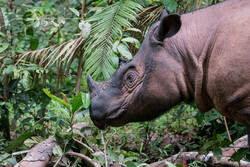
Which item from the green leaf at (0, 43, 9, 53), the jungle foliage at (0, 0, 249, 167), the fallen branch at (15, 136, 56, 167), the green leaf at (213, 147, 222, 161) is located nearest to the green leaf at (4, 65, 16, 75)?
the jungle foliage at (0, 0, 249, 167)

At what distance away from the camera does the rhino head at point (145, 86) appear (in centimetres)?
297

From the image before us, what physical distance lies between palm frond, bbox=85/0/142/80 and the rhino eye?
0.79 m

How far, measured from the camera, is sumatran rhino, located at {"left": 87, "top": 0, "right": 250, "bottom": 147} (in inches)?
105

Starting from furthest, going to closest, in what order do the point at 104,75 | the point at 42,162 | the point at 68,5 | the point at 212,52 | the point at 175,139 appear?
1. the point at 68,5
2. the point at 175,139
3. the point at 104,75
4. the point at 42,162
5. the point at 212,52

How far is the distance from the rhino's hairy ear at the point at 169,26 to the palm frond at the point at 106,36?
3.51 ft

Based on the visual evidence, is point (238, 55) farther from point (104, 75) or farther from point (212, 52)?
point (104, 75)

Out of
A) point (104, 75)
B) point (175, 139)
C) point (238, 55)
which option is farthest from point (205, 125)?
point (238, 55)

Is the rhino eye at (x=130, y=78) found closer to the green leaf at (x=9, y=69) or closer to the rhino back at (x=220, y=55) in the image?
the rhino back at (x=220, y=55)

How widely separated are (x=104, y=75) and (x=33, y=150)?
107 cm

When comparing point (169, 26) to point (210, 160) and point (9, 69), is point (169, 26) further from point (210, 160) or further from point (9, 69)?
point (9, 69)

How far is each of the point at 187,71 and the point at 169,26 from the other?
373 mm

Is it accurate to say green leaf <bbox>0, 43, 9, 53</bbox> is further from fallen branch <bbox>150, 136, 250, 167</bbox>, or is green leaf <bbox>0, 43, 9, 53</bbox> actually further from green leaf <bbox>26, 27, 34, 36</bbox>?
fallen branch <bbox>150, 136, 250, 167</bbox>

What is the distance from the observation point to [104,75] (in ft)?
13.0

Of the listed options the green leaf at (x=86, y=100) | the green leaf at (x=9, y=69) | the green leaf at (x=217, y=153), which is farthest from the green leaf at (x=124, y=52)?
the green leaf at (x=9, y=69)
